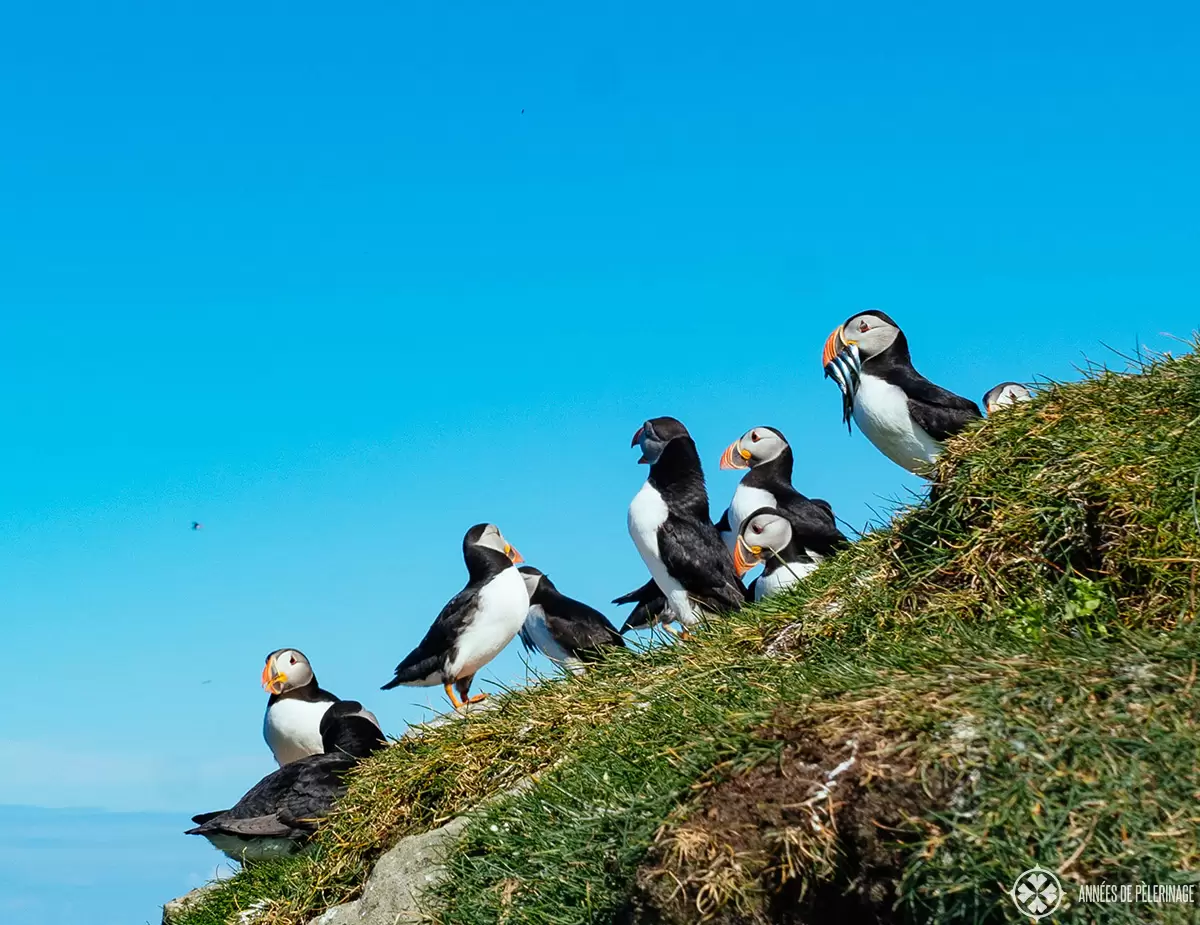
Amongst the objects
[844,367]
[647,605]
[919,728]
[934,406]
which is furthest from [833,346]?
[919,728]

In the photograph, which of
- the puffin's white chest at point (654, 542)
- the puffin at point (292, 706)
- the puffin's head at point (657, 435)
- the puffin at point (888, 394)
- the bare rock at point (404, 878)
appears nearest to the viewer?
the bare rock at point (404, 878)

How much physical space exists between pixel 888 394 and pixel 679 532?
81.1 inches

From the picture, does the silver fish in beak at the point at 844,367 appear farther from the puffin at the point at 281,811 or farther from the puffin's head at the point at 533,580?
the puffin at the point at 281,811

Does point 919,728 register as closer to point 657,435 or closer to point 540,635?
point 657,435

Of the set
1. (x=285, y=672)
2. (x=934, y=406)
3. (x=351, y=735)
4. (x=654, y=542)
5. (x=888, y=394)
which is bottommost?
(x=351, y=735)

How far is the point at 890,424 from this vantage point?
9.18 m

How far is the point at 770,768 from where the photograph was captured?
345 cm

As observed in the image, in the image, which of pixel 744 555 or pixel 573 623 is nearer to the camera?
pixel 744 555

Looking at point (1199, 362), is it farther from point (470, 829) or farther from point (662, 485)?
point (662, 485)

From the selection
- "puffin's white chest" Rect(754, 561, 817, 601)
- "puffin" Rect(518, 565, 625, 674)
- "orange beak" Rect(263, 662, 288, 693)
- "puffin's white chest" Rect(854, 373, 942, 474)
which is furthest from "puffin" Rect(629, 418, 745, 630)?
"orange beak" Rect(263, 662, 288, 693)

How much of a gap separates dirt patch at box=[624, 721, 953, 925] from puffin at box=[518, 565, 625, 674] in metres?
7.39

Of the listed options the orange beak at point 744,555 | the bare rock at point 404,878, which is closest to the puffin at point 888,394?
the orange beak at point 744,555

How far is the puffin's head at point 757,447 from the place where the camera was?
38.2 feet

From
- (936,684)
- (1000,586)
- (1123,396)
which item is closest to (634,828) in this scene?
(936,684)
